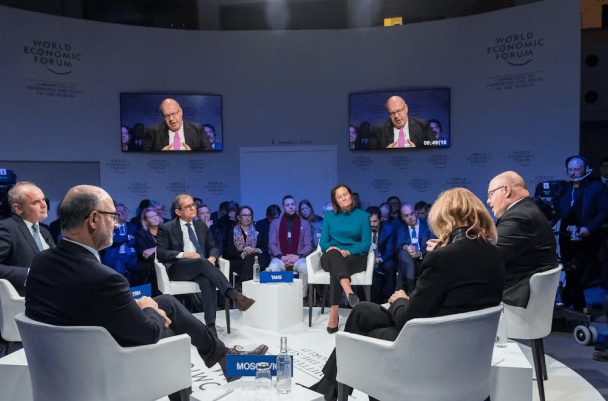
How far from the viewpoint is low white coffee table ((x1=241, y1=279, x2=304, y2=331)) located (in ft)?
14.4

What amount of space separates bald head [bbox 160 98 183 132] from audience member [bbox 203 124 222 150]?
42 cm

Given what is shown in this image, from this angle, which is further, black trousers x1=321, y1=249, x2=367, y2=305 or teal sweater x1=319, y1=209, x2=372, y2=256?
teal sweater x1=319, y1=209, x2=372, y2=256

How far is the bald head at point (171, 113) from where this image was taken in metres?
7.17

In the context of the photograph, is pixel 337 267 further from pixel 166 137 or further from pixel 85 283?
pixel 166 137

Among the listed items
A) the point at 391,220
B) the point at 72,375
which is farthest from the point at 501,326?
the point at 391,220

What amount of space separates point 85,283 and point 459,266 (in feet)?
4.89

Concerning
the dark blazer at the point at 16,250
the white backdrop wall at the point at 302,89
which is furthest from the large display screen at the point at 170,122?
the dark blazer at the point at 16,250

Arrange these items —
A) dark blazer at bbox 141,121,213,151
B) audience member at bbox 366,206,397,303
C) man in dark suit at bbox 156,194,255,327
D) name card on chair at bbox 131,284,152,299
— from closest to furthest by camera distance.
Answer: name card on chair at bbox 131,284,152,299 → man in dark suit at bbox 156,194,255,327 → audience member at bbox 366,206,397,303 → dark blazer at bbox 141,121,213,151

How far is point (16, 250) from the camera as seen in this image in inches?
125

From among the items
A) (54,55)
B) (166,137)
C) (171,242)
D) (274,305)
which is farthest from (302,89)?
(274,305)

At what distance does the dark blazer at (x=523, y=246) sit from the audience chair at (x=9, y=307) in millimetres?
3019

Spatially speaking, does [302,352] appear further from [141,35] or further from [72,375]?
[141,35]

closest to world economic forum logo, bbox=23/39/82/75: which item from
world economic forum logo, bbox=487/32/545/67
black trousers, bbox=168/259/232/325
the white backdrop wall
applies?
the white backdrop wall

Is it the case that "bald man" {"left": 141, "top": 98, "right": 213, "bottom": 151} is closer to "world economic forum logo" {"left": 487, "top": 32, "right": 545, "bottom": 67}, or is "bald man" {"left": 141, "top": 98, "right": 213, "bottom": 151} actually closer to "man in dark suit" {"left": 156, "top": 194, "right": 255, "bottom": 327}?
"man in dark suit" {"left": 156, "top": 194, "right": 255, "bottom": 327}
